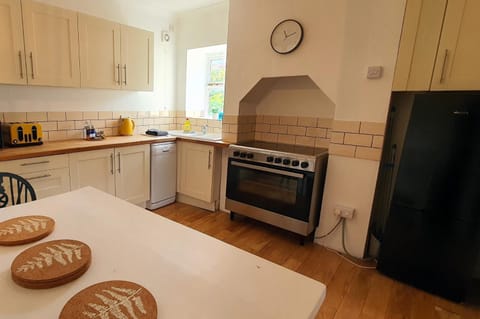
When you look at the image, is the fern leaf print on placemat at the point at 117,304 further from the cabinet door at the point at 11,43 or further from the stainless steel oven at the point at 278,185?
the cabinet door at the point at 11,43

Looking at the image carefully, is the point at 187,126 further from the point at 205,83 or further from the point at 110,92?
the point at 110,92

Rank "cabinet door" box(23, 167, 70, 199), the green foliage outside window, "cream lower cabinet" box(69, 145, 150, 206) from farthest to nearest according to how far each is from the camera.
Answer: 1. the green foliage outside window
2. "cream lower cabinet" box(69, 145, 150, 206)
3. "cabinet door" box(23, 167, 70, 199)

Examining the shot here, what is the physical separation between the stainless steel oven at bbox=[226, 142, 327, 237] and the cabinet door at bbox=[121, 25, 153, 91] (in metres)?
1.38

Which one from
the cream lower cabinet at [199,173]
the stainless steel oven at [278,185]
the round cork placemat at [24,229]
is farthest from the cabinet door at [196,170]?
the round cork placemat at [24,229]

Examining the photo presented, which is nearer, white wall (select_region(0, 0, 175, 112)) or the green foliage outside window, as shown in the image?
white wall (select_region(0, 0, 175, 112))

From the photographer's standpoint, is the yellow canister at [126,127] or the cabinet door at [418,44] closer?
the cabinet door at [418,44]

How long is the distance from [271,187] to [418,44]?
1.67 meters

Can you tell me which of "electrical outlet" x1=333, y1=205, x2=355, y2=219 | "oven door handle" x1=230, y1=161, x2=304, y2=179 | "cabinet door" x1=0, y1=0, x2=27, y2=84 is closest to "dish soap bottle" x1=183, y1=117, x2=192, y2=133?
"oven door handle" x1=230, y1=161, x2=304, y2=179

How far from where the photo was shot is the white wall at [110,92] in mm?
2498

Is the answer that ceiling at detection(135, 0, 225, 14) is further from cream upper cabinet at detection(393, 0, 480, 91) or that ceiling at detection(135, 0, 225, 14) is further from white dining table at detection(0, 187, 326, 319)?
white dining table at detection(0, 187, 326, 319)

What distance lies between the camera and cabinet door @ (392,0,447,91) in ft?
6.11

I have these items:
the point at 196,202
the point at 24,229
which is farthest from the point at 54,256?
the point at 196,202

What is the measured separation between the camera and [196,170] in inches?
127

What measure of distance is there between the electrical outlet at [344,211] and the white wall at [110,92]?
8.86ft
